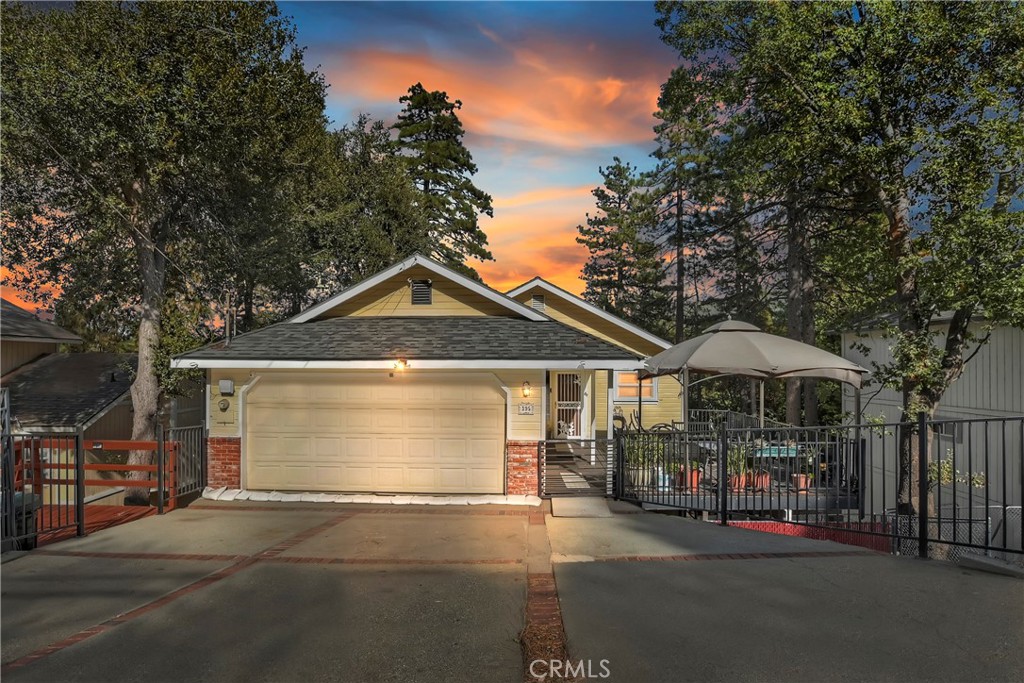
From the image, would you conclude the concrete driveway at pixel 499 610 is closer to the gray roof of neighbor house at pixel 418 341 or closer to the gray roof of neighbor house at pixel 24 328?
the gray roof of neighbor house at pixel 418 341

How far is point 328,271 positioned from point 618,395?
1502 cm

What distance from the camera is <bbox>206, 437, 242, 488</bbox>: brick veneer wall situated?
415 inches

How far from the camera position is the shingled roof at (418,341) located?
10.2m

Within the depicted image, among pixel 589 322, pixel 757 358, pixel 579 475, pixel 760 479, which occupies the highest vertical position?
pixel 589 322

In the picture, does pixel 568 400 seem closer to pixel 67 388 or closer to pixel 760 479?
pixel 760 479

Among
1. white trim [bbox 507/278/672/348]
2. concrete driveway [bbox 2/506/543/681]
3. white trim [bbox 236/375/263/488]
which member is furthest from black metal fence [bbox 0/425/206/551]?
white trim [bbox 507/278/672/348]

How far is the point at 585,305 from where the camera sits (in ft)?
58.3

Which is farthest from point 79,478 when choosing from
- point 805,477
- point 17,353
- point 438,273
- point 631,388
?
point 17,353

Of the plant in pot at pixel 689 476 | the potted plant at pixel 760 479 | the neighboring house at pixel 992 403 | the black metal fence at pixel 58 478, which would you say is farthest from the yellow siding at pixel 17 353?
the neighboring house at pixel 992 403

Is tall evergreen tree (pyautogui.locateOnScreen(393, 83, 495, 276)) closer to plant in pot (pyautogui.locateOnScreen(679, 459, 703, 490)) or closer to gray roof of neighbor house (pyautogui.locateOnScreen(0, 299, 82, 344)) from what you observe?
gray roof of neighbor house (pyautogui.locateOnScreen(0, 299, 82, 344))

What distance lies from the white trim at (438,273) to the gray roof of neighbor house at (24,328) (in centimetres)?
1347

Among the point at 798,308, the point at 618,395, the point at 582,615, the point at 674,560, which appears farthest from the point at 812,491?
the point at 798,308

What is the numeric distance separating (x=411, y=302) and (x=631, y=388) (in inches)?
341

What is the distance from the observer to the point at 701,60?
13250 millimetres
